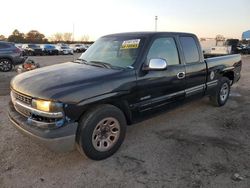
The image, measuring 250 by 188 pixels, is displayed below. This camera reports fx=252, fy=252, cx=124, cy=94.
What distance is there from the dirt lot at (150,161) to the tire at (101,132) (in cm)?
17

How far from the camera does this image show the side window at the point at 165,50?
4227mm

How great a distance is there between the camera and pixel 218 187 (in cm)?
301

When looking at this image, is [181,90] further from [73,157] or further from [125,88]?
[73,157]

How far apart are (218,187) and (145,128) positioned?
6.82 ft

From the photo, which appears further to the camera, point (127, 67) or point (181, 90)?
point (181, 90)

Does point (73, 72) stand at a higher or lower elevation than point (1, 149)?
higher

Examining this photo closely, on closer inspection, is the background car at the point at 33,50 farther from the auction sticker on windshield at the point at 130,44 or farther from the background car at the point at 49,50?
the auction sticker on windshield at the point at 130,44

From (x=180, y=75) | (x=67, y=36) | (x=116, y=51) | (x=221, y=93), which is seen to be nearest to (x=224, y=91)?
(x=221, y=93)

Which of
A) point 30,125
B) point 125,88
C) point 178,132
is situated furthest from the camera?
point 178,132

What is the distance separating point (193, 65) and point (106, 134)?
243 cm

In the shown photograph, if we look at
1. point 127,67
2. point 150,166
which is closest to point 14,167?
point 150,166

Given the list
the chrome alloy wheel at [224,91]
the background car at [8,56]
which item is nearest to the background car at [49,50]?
the background car at [8,56]

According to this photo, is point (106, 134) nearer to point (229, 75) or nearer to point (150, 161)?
point (150, 161)

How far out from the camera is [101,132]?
3.58 meters
